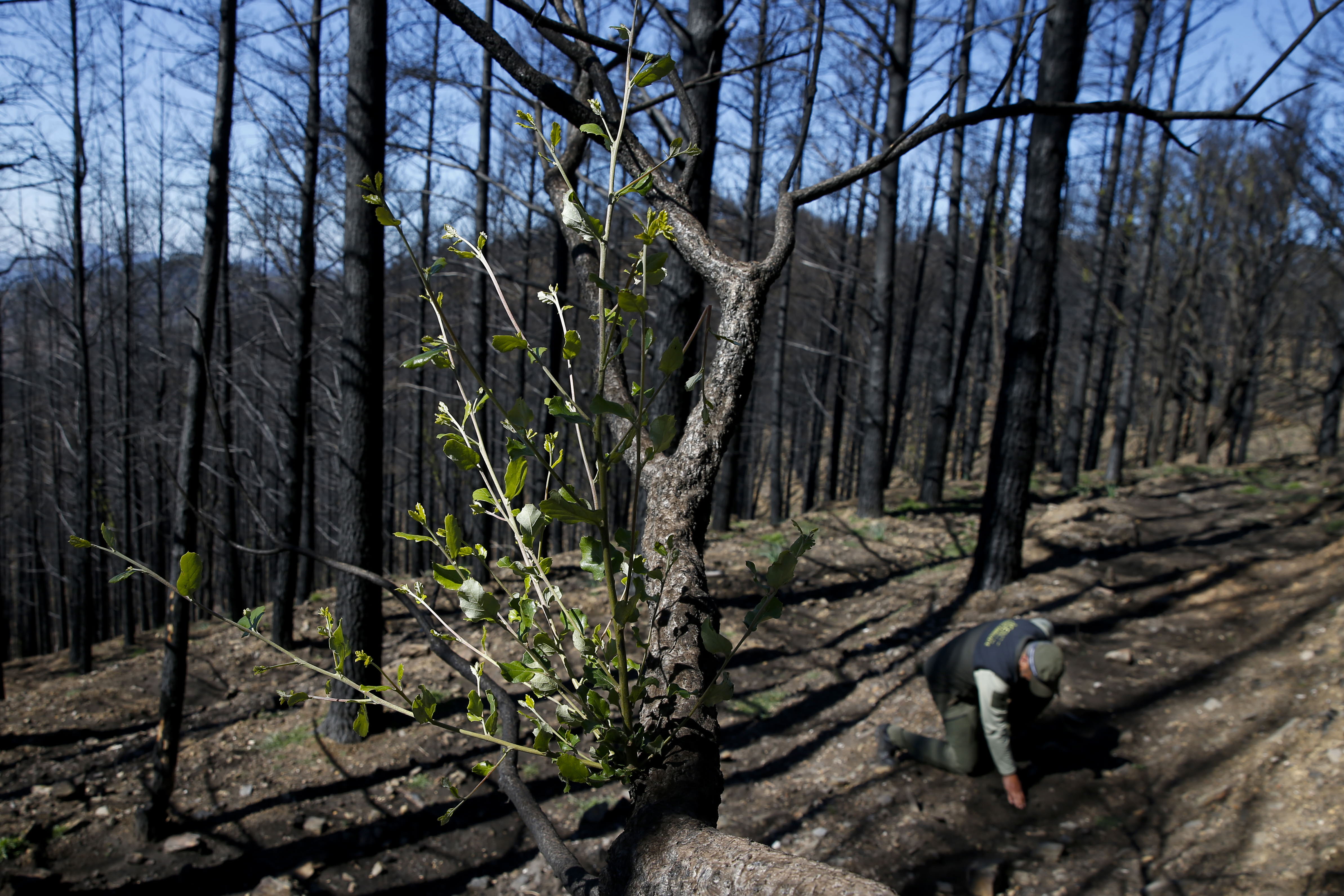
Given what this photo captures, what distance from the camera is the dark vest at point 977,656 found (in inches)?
173

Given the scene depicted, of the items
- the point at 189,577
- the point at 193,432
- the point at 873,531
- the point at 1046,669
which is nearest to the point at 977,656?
the point at 1046,669

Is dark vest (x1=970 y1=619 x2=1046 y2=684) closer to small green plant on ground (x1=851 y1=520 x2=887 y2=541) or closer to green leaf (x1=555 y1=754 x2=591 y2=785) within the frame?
green leaf (x1=555 y1=754 x2=591 y2=785)

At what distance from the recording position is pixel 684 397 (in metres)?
3.78

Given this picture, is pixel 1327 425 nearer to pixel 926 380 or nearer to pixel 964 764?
pixel 926 380

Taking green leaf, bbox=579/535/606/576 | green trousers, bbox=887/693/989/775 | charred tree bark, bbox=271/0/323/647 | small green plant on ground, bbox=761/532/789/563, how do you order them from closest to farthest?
green leaf, bbox=579/535/606/576 → green trousers, bbox=887/693/989/775 → charred tree bark, bbox=271/0/323/647 → small green plant on ground, bbox=761/532/789/563

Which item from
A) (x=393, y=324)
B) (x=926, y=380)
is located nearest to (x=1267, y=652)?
(x=393, y=324)

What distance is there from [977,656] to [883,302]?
24.9 ft

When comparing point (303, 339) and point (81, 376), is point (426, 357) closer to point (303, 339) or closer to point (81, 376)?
point (303, 339)

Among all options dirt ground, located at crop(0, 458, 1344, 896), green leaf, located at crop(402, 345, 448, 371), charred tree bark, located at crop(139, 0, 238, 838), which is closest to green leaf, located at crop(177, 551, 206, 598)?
green leaf, located at crop(402, 345, 448, 371)

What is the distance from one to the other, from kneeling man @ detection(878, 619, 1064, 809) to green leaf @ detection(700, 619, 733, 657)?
3.76 m

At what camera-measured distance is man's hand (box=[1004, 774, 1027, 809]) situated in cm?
418

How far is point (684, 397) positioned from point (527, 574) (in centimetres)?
265

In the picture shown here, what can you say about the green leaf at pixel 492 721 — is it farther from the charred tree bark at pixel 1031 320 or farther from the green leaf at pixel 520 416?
the charred tree bark at pixel 1031 320

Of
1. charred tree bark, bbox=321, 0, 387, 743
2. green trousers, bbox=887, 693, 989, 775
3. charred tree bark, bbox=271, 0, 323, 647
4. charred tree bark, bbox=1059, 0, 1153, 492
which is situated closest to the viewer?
green trousers, bbox=887, 693, 989, 775
